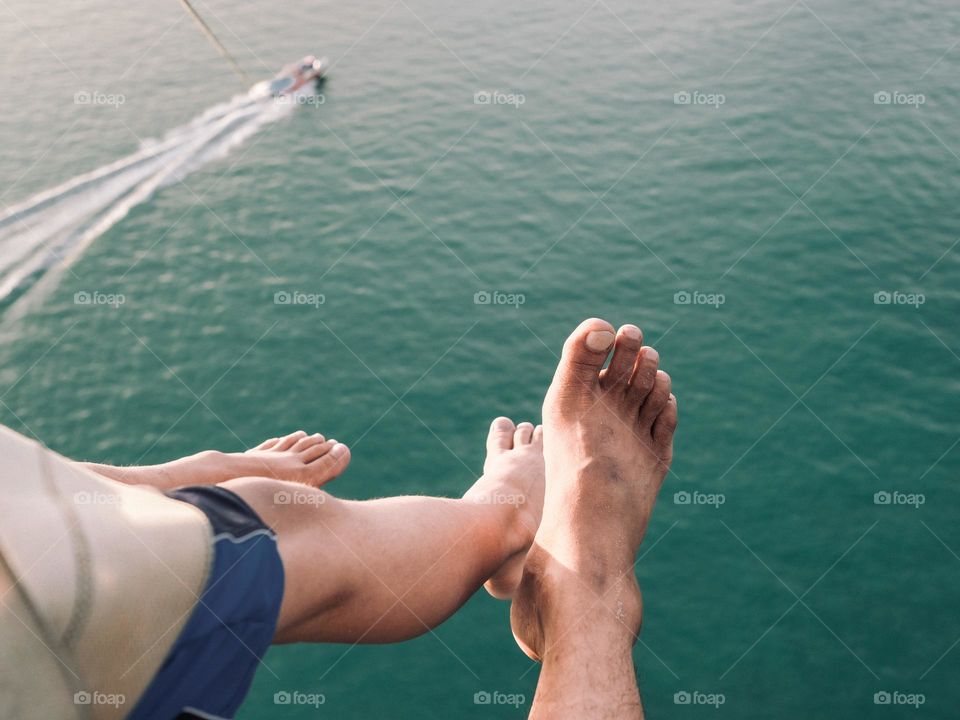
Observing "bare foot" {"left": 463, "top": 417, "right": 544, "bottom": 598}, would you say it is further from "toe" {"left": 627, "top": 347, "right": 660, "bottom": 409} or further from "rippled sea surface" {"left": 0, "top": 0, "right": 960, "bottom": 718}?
"rippled sea surface" {"left": 0, "top": 0, "right": 960, "bottom": 718}

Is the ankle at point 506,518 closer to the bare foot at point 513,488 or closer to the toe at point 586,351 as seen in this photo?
the bare foot at point 513,488

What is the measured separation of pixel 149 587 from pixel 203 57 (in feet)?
27.2

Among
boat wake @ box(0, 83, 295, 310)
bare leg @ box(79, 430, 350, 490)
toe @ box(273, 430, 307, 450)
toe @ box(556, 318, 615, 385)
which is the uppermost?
boat wake @ box(0, 83, 295, 310)

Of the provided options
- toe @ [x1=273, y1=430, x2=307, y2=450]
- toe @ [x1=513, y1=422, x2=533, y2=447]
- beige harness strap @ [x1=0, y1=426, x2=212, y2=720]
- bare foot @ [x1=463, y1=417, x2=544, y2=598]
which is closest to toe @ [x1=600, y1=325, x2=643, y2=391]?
bare foot @ [x1=463, y1=417, x2=544, y2=598]

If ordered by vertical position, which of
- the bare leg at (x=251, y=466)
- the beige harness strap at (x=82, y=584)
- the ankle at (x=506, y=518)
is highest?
the bare leg at (x=251, y=466)

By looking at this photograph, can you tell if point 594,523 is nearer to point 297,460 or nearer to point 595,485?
point 595,485

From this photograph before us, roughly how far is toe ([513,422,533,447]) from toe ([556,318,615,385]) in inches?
21.8

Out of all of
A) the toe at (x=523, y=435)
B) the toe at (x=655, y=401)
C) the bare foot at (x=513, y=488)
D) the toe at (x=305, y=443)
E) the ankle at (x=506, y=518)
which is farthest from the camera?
the toe at (x=523, y=435)

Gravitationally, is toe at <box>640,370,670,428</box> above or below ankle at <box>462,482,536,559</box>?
above

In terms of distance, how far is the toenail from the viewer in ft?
8.59

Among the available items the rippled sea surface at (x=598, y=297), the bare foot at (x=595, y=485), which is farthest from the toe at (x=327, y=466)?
the rippled sea surface at (x=598, y=297)

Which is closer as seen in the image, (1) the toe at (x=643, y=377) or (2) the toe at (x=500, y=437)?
(1) the toe at (x=643, y=377)

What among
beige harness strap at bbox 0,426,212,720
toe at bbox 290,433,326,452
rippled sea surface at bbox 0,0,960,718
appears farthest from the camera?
rippled sea surface at bbox 0,0,960,718

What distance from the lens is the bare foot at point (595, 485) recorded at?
7.34ft
